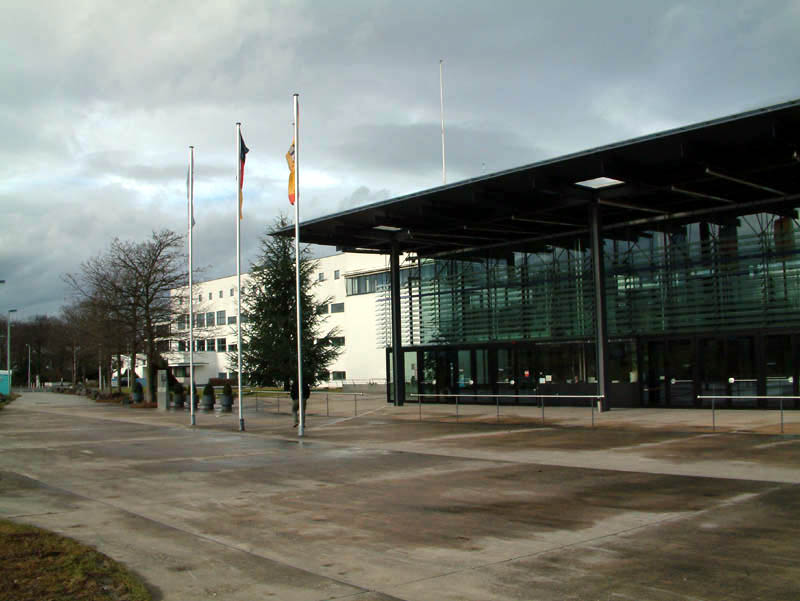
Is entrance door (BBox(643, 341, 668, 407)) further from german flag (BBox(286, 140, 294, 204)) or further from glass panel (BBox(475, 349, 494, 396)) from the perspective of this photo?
german flag (BBox(286, 140, 294, 204))

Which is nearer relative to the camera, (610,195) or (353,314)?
(610,195)

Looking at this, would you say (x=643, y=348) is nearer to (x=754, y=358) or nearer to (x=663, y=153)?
(x=754, y=358)

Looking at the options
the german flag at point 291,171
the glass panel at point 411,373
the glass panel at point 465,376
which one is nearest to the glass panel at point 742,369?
the glass panel at point 465,376

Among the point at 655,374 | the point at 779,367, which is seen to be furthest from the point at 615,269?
the point at 779,367

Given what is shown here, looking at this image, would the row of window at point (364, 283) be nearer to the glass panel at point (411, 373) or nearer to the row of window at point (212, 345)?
the row of window at point (212, 345)

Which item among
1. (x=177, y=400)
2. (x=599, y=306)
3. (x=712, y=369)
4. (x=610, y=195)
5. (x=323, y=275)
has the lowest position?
(x=177, y=400)

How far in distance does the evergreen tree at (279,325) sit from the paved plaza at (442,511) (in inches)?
864

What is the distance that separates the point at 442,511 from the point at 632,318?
20.9 metres

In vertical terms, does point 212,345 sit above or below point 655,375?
above

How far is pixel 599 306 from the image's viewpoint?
27391mm

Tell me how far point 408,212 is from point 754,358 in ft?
44.5

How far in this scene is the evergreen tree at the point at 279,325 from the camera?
44.0 metres

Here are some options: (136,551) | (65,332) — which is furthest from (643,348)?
(65,332)

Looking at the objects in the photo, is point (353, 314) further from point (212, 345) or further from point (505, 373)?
point (505, 373)
